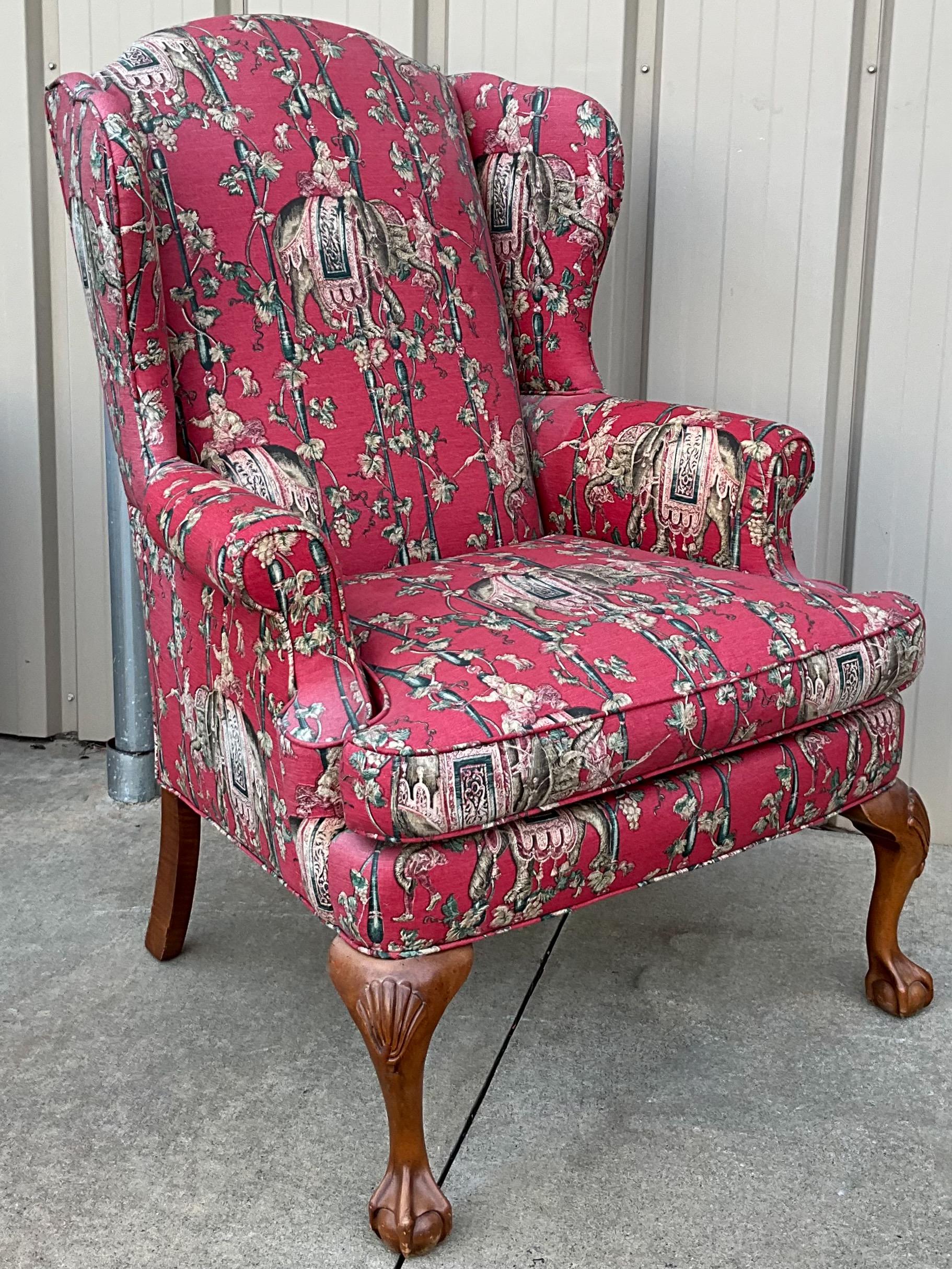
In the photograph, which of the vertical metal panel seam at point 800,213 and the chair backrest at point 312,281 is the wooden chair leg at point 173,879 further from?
the vertical metal panel seam at point 800,213

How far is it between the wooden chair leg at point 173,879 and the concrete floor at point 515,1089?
0.04 metres

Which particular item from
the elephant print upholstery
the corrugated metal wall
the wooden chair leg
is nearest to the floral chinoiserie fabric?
the elephant print upholstery

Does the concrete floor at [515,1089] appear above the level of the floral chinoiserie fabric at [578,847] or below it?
below

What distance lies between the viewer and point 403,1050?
126cm

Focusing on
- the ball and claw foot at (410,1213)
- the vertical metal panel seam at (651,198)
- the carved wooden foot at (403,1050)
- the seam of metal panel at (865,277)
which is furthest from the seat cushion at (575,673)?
the vertical metal panel seam at (651,198)

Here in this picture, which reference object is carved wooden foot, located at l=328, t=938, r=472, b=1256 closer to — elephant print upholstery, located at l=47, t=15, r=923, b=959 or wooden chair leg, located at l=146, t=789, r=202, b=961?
elephant print upholstery, located at l=47, t=15, r=923, b=959

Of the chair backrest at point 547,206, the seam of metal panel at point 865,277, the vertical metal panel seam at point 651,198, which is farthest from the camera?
the vertical metal panel seam at point 651,198

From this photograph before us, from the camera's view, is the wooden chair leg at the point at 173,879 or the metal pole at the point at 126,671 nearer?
the wooden chair leg at the point at 173,879

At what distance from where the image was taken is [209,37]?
Answer: 5.74 ft

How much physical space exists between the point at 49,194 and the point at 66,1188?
1809 millimetres

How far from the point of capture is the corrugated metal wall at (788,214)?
2098 mm

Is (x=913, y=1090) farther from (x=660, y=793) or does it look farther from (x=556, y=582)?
(x=556, y=582)

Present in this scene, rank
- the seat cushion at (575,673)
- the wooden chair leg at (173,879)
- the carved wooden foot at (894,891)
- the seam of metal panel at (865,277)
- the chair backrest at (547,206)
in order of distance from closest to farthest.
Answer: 1. the seat cushion at (575,673)
2. the carved wooden foot at (894,891)
3. the wooden chair leg at (173,879)
4. the chair backrest at (547,206)
5. the seam of metal panel at (865,277)

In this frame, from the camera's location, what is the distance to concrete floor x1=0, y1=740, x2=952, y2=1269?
1.31 metres
